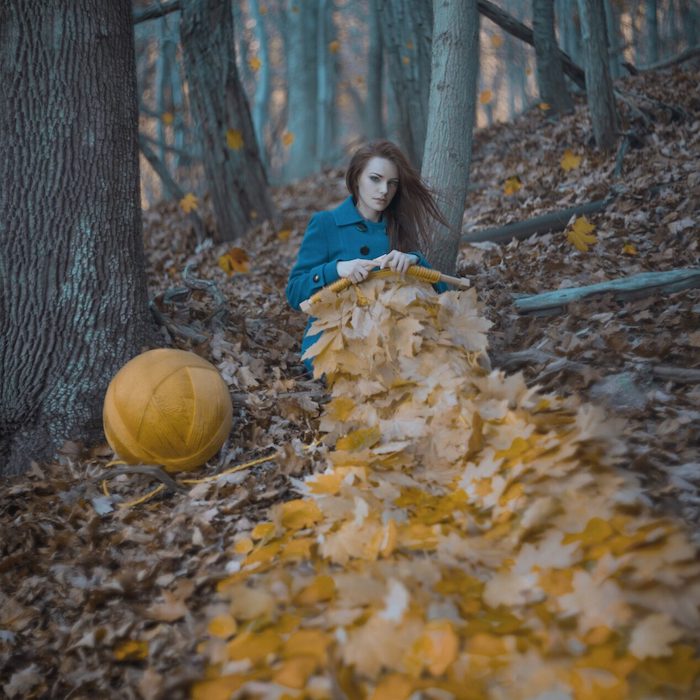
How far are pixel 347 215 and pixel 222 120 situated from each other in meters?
4.82

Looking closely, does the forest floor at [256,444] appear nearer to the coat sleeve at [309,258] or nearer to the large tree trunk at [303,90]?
the coat sleeve at [309,258]

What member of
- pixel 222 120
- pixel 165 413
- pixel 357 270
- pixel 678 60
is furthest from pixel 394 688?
pixel 678 60

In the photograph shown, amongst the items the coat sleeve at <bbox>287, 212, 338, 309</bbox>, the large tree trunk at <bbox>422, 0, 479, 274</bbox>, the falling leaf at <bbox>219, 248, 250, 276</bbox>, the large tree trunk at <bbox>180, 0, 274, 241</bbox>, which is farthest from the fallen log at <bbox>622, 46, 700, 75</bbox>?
the coat sleeve at <bbox>287, 212, 338, 309</bbox>

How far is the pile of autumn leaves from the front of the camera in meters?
1.55

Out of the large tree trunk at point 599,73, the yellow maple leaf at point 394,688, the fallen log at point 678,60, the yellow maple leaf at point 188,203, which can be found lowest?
the yellow maple leaf at point 394,688

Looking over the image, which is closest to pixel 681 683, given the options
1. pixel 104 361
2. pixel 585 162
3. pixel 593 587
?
pixel 593 587

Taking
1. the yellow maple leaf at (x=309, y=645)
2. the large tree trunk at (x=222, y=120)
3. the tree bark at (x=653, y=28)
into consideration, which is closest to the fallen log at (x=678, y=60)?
the tree bark at (x=653, y=28)

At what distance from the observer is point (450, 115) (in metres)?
4.15

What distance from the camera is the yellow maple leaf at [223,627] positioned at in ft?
6.12

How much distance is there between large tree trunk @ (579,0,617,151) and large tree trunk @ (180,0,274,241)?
13.4 ft

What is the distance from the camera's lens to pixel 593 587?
65.6 inches

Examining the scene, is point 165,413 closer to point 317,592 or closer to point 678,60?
point 317,592

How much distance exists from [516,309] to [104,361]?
2.51 metres

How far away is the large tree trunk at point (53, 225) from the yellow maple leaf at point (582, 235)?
3.42m
